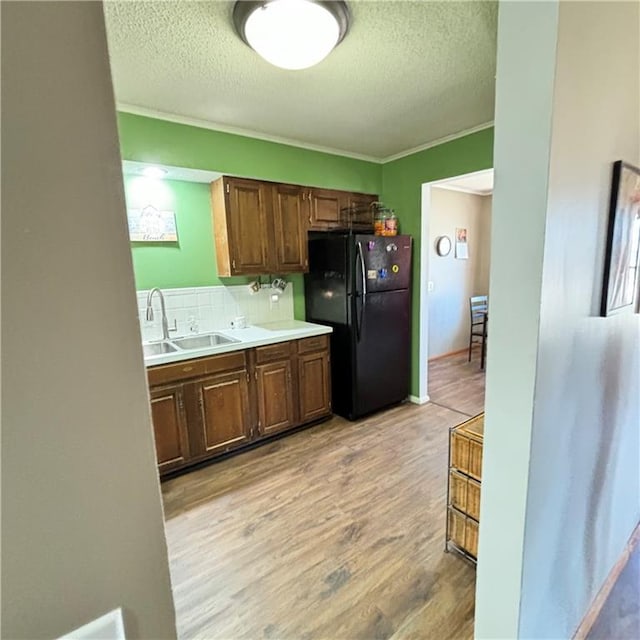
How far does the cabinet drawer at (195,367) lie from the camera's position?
2.31m

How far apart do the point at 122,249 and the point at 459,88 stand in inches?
97.6

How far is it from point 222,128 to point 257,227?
0.76 m

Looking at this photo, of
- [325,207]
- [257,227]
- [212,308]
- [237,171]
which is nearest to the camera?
[237,171]

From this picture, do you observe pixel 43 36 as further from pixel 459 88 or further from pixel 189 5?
pixel 459 88

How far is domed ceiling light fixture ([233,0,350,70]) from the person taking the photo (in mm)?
1439

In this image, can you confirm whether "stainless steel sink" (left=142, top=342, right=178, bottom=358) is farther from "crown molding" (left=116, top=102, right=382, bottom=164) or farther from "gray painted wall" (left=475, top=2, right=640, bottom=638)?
"gray painted wall" (left=475, top=2, right=640, bottom=638)

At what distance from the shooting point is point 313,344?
308 centimetres

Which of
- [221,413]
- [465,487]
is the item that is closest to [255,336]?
[221,413]

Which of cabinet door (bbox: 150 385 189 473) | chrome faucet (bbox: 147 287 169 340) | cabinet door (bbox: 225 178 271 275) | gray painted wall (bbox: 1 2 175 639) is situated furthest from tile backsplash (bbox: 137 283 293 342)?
gray painted wall (bbox: 1 2 175 639)

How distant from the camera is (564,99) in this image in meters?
0.88

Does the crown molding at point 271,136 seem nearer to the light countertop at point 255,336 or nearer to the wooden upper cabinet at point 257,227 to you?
the wooden upper cabinet at point 257,227

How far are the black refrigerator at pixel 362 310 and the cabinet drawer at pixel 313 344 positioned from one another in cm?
16

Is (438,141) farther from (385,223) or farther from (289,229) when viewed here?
(289,229)

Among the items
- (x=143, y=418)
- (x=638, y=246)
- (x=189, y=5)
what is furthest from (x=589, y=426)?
(x=189, y=5)
